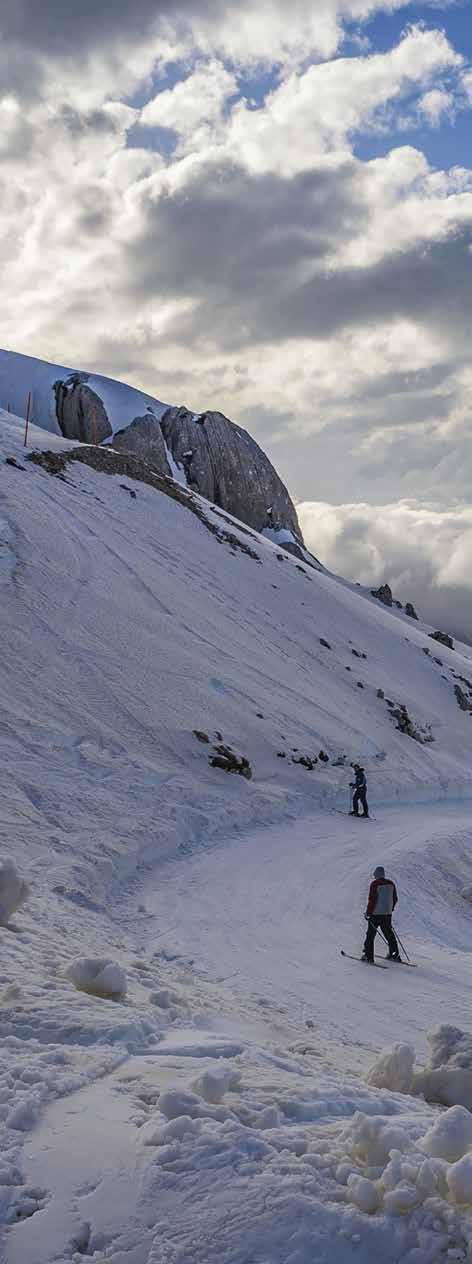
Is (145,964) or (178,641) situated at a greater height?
(178,641)

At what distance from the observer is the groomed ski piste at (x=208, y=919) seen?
412 centimetres

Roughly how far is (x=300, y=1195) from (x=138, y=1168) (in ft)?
2.91

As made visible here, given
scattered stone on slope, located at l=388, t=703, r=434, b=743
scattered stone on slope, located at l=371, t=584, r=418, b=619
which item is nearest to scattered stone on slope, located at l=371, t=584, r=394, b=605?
scattered stone on slope, located at l=371, t=584, r=418, b=619

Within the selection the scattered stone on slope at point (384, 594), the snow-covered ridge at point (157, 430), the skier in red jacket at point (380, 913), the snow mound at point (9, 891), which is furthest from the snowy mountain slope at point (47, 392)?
the snow mound at point (9, 891)

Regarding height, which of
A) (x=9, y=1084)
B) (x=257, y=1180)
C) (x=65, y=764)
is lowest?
(x=65, y=764)

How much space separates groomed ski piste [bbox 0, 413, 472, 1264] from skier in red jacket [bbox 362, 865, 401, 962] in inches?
19.4

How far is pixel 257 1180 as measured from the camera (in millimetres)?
4254

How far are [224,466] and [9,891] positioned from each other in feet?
263

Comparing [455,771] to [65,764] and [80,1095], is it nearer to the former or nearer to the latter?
[65,764]

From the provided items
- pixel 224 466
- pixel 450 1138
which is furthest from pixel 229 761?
pixel 224 466

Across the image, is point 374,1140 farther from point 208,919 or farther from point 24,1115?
point 208,919

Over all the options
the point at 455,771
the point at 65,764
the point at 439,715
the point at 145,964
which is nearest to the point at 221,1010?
the point at 145,964

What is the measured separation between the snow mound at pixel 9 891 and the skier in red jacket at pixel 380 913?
19.2 ft

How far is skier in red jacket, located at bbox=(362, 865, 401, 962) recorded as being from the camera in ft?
41.9
